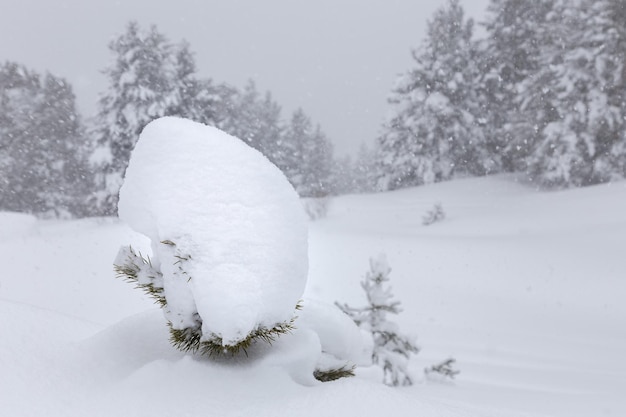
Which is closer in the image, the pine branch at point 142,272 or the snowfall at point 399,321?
the snowfall at point 399,321

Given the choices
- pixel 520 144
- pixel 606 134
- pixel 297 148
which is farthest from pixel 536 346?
pixel 297 148

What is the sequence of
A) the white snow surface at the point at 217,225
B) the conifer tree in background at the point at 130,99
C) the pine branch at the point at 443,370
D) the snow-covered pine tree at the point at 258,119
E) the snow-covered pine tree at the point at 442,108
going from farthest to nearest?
the snow-covered pine tree at the point at 258,119 → the snow-covered pine tree at the point at 442,108 → the conifer tree in background at the point at 130,99 → the pine branch at the point at 443,370 → the white snow surface at the point at 217,225

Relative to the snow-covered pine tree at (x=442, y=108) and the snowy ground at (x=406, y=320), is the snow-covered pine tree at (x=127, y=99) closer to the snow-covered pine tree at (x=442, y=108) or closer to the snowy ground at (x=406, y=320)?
the snowy ground at (x=406, y=320)

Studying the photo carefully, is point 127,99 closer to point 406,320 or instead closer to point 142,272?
point 406,320

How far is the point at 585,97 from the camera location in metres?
19.9

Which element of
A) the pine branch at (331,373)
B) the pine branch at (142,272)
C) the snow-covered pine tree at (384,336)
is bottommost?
the snow-covered pine tree at (384,336)

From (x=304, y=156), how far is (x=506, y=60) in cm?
1801

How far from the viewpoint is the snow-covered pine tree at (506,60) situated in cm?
2480

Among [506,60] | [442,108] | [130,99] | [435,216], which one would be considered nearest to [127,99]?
[130,99]

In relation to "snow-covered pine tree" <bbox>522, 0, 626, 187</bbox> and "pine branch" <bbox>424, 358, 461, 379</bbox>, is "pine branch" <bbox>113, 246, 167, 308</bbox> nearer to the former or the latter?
"pine branch" <bbox>424, 358, 461, 379</bbox>

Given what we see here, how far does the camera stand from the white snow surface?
1608 mm

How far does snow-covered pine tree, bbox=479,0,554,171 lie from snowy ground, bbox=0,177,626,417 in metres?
6.58

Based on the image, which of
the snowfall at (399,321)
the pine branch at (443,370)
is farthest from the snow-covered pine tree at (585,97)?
the pine branch at (443,370)

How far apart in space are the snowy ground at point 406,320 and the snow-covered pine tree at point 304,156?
16.3 m
